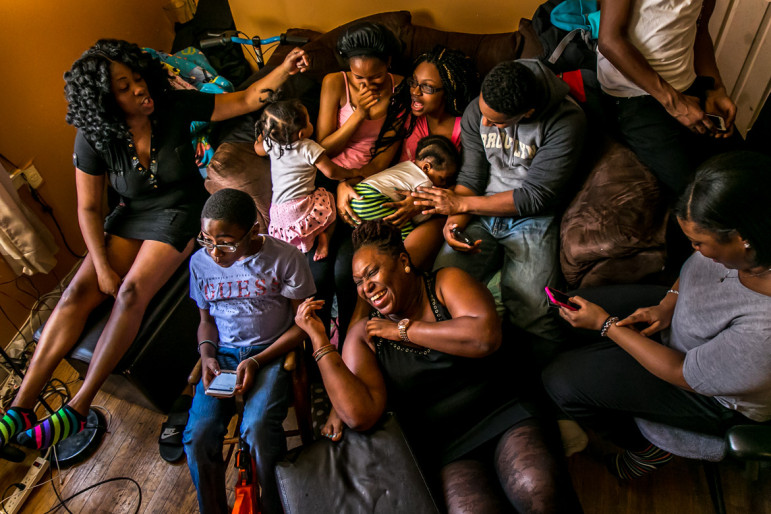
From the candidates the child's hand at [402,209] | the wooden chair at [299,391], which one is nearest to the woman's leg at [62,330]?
the wooden chair at [299,391]

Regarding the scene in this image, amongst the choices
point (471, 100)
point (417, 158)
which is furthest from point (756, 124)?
point (417, 158)

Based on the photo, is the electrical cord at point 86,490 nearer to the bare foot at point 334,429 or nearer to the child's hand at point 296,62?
the bare foot at point 334,429

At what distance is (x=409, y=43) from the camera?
8.99 ft

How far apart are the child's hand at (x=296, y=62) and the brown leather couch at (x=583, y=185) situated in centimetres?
9

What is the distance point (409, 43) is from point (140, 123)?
4.83ft

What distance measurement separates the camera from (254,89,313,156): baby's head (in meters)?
2.28

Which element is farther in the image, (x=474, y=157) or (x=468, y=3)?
(x=468, y=3)

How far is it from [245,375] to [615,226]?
5.09 feet

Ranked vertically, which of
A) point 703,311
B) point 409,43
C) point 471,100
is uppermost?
point 409,43

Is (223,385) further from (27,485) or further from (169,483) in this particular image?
(27,485)

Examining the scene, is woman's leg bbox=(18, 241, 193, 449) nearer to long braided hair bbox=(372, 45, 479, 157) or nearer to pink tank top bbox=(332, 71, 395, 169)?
pink tank top bbox=(332, 71, 395, 169)

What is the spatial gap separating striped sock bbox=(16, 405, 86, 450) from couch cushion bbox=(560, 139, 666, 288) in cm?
216

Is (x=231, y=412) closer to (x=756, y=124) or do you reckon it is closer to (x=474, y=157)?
(x=474, y=157)

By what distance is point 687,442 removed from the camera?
161 centimetres
